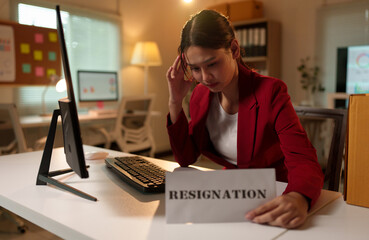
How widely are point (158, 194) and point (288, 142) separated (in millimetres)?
369

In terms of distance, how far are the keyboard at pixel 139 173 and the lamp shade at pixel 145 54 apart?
3.23m

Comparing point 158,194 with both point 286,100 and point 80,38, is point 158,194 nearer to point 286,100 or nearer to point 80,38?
point 286,100

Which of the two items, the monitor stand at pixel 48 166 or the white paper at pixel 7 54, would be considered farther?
the white paper at pixel 7 54

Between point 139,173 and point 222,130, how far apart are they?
370mm

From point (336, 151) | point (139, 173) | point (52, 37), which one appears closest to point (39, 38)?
point (52, 37)

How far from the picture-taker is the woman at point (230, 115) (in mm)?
871

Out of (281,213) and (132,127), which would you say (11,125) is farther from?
(281,213)

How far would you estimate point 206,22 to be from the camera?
3.29ft

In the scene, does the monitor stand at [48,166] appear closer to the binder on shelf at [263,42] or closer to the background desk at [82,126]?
the background desk at [82,126]

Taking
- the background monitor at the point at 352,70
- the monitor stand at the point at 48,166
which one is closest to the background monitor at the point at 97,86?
the background monitor at the point at 352,70

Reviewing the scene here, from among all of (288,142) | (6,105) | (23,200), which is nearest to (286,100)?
(288,142)

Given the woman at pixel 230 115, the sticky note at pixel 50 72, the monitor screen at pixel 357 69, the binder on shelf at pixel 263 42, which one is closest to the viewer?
the woman at pixel 230 115

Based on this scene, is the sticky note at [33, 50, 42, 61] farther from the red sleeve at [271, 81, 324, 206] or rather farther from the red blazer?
the red sleeve at [271, 81, 324, 206]

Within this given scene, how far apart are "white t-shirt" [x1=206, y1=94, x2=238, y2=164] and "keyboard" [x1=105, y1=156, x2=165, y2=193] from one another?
277 millimetres
